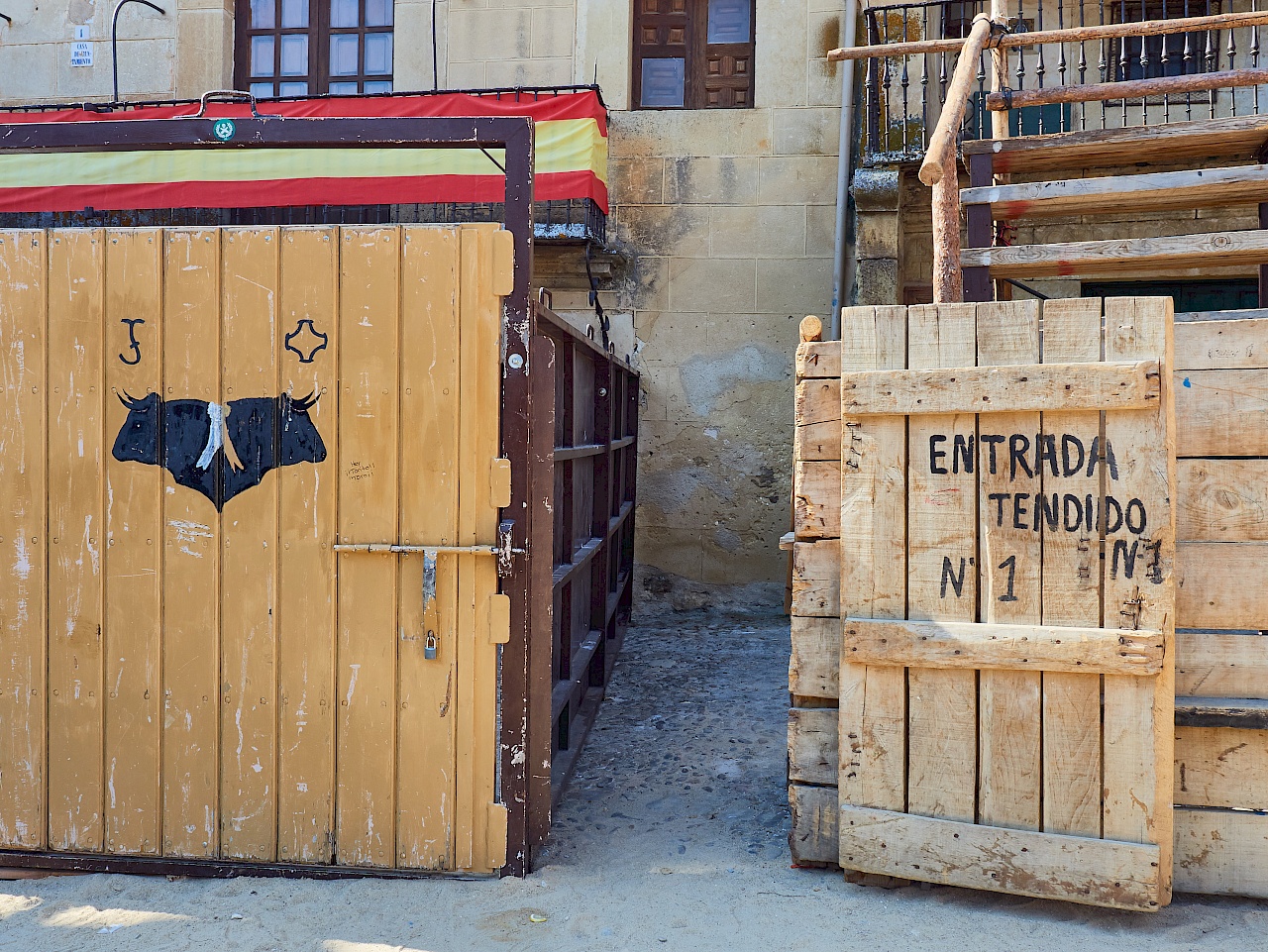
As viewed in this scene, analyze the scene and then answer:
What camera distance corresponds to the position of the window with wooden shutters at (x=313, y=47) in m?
9.05

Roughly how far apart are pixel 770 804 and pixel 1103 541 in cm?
179

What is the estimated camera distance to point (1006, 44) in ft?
17.3

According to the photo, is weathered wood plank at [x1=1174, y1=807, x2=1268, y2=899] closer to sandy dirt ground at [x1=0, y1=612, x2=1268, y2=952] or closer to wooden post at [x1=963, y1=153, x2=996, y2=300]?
sandy dirt ground at [x1=0, y1=612, x2=1268, y2=952]

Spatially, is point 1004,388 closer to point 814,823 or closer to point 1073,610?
point 1073,610

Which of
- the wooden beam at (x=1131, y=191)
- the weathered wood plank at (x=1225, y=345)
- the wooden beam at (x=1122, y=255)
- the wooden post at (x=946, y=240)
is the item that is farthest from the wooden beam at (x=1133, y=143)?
the weathered wood plank at (x=1225, y=345)

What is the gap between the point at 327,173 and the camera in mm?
7402

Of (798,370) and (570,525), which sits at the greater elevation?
(798,370)

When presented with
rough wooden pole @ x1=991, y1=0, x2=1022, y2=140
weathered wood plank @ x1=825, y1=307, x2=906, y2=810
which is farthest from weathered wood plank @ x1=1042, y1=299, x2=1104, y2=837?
rough wooden pole @ x1=991, y1=0, x2=1022, y2=140

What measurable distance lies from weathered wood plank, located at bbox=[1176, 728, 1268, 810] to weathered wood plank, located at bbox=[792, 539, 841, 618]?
1152 mm

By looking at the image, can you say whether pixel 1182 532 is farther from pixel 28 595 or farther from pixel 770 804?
pixel 28 595

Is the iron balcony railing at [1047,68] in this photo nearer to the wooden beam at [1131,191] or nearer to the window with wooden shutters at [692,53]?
the window with wooden shutters at [692,53]

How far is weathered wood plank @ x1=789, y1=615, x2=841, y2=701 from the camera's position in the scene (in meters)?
3.33

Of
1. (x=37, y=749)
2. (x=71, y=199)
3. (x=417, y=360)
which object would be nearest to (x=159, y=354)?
(x=417, y=360)

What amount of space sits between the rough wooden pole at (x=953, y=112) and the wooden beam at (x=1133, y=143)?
A: 46 cm
